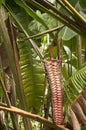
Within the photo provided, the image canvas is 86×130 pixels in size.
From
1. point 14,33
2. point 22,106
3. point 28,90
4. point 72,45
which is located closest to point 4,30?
point 14,33

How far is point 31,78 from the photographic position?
125cm

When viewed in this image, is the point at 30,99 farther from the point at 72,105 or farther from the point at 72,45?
the point at 72,105

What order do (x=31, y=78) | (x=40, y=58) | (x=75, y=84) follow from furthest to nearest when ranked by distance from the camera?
(x=31, y=78), (x=40, y=58), (x=75, y=84)

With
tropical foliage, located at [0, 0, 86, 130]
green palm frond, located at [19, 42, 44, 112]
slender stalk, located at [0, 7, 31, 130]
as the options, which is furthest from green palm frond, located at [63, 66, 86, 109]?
green palm frond, located at [19, 42, 44, 112]

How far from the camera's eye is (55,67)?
645 mm

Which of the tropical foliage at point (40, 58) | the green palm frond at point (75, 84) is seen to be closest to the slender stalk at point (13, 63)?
the tropical foliage at point (40, 58)

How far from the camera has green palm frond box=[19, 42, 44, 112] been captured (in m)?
1.24

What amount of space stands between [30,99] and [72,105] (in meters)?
0.51

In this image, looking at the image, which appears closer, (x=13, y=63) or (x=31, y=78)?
(x=13, y=63)

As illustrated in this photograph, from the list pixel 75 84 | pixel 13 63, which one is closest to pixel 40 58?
pixel 13 63

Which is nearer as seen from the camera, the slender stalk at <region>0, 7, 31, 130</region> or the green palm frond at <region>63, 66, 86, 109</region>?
the green palm frond at <region>63, 66, 86, 109</region>

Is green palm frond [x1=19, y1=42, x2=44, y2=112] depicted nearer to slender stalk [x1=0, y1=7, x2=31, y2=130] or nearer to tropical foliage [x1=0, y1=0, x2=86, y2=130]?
tropical foliage [x1=0, y1=0, x2=86, y2=130]

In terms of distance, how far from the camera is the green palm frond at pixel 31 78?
124 cm

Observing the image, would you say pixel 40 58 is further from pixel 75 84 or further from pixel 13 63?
pixel 75 84
